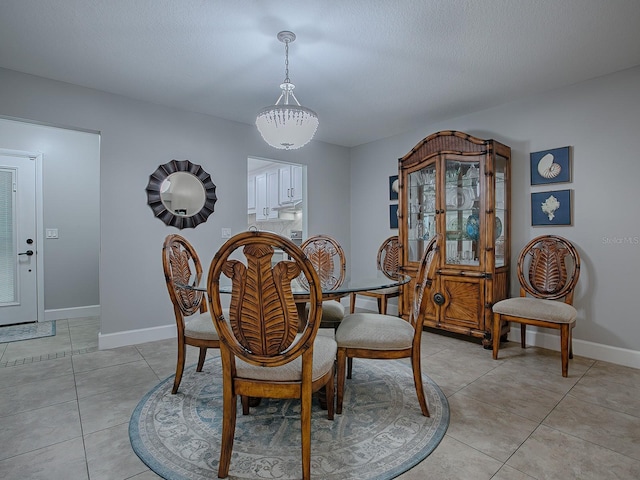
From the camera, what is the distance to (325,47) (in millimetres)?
2352

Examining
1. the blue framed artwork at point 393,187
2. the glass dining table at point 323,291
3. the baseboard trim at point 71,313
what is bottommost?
the baseboard trim at point 71,313

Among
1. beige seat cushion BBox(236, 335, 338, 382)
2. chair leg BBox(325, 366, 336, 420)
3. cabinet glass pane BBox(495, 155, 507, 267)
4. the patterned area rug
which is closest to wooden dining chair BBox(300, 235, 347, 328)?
chair leg BBox(325, 366, 336, 420)

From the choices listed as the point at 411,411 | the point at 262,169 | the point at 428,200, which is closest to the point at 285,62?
the point at 428,200

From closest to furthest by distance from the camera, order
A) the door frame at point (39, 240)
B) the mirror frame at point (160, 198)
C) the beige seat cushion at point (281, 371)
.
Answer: the beige seat cushion at point (281, 371) → the mirror frame at point (160, 198) → the door frame at point (39, 240)

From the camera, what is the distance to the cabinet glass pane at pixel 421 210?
11.8 ft

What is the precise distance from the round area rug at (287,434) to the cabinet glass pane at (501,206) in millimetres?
1647

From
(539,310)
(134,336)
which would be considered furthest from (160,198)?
(539,310)

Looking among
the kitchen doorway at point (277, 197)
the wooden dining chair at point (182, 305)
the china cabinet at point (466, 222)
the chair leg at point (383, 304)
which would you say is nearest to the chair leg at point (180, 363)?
the wooden dining chair at point (182, 305)

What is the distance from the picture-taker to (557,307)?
258cm

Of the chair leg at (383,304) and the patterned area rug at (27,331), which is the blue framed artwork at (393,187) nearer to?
the chair leg at (383,304)

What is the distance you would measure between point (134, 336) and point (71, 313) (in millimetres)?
1814

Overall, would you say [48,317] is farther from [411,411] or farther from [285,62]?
[411,411]

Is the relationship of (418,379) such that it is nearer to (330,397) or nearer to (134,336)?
(330,397)

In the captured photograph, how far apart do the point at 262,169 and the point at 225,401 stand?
5077 mm
